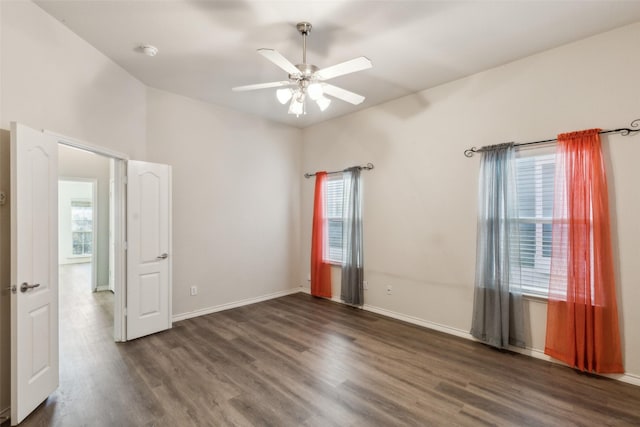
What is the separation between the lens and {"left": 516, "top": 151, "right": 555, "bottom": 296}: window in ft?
10.0

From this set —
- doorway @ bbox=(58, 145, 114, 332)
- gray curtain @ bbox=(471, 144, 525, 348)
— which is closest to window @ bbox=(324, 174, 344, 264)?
gray curtain @ bbox=(471, 144, 525, 348)

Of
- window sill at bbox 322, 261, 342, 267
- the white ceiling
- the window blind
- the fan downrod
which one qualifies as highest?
the white ceiling

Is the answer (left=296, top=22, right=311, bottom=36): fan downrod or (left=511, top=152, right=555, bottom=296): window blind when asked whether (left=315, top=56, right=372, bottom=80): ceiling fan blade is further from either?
(left=511, top=152, right=555, bottom=296): window blind

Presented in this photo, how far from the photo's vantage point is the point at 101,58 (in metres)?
3.07

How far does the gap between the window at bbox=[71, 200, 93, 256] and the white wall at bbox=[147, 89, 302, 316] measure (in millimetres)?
7412

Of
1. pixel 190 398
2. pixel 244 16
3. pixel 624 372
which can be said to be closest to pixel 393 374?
pixel 190 398

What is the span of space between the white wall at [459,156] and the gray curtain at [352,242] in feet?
0.42

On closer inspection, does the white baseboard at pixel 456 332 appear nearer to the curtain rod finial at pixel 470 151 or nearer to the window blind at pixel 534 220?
the window blind at pixel 534 220

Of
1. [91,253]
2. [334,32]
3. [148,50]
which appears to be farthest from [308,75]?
[91,253]

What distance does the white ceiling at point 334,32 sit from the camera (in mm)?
2385

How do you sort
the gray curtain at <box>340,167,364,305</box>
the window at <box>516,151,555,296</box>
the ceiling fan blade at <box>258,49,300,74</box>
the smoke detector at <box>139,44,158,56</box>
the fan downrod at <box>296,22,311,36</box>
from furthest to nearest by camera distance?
the gray curtain at <box>340,167,364,305</box>, the window at <box>516,151,555,296</box>, the smoke detector at <box>139,44,158,56</box>, the fan downrod at <box>296,22,311,36</box>, the ceiling fan blade at <box>258,49,300,74</box>

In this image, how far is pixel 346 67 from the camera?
2234mm

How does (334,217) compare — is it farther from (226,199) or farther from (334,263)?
(226,199)

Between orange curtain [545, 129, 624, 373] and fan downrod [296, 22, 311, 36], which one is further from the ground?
fan downrod [296, 22, 311, 36]
